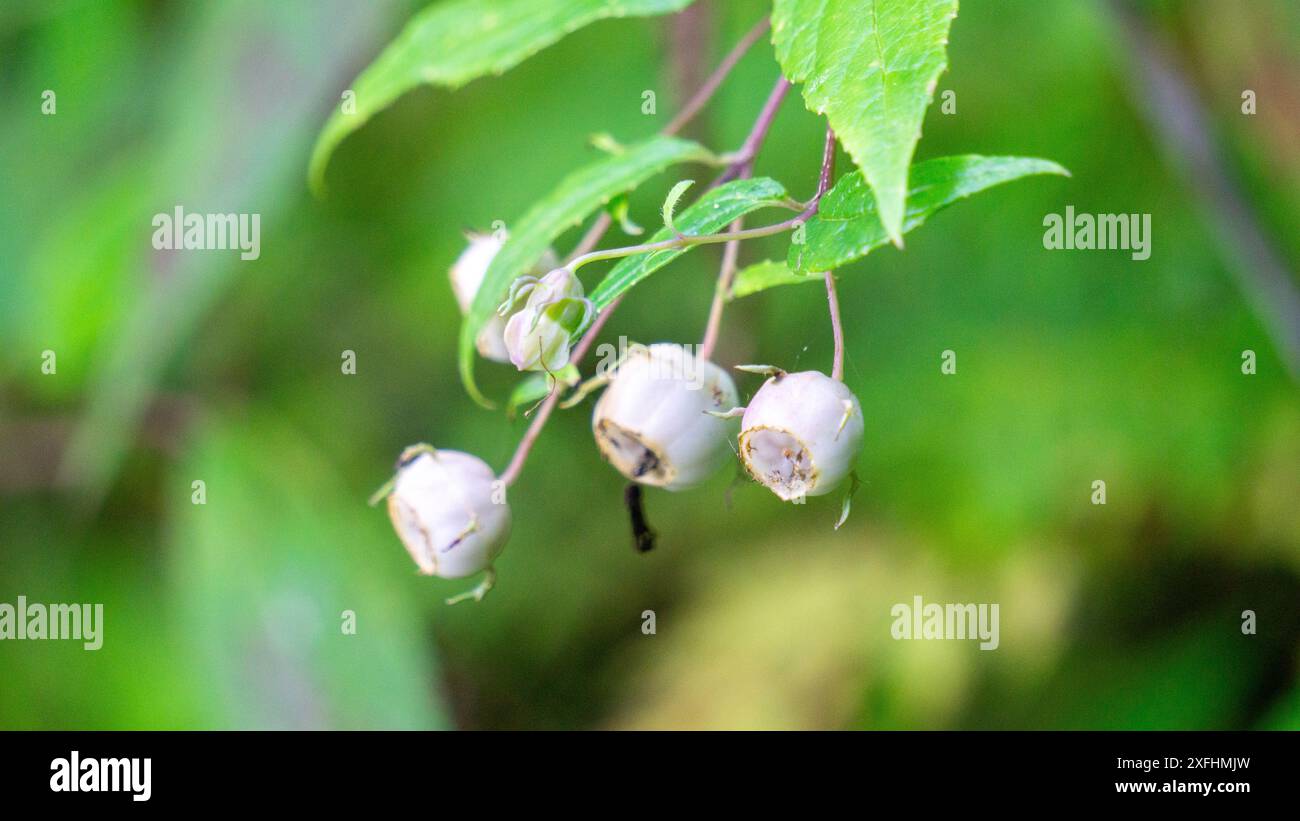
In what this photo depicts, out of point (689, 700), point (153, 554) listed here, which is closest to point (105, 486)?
point (153, 554)

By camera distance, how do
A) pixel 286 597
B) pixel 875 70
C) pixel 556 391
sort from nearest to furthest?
pixel 875 70, pixel 556 391, pixel 286 597

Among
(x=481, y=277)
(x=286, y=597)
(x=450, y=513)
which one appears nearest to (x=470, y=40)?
(x=481, y=277)

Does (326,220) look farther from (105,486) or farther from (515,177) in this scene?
(105,486)

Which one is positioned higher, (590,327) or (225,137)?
(225,137)

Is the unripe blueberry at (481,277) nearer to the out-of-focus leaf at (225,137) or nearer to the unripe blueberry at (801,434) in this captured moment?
the unripe blueberry at (801,434)

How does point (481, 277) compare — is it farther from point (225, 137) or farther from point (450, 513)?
point (225, 137)

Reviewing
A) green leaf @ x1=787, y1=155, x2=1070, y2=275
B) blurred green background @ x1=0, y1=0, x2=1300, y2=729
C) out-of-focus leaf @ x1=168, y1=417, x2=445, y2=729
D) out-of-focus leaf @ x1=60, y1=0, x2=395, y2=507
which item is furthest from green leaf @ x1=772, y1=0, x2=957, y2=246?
out-of-focus leaf @ x1=168, y1=417, x2=445, y2=729

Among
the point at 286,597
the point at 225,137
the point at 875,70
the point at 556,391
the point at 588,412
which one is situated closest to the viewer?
the point at 875,70
